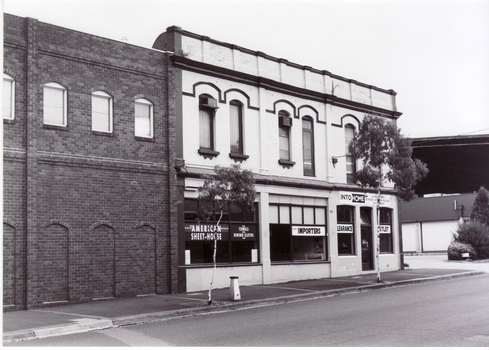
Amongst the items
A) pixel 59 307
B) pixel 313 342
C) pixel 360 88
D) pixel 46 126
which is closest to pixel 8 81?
pixel 46 126

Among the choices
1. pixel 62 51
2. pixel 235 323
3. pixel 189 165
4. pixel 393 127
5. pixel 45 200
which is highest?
pixel 62 51

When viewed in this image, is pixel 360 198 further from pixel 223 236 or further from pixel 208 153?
pixel 208 153

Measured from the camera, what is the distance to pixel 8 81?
55.1ft

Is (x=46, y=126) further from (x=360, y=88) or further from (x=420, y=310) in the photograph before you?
(x=360, y=88)

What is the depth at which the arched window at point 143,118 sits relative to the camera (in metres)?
19.8

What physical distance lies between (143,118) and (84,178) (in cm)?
300

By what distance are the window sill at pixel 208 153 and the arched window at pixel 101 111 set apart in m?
3.54

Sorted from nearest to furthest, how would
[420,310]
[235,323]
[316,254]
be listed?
[235,323], [420,310], [316,254]

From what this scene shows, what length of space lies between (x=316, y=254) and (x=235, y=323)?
12.7 metres

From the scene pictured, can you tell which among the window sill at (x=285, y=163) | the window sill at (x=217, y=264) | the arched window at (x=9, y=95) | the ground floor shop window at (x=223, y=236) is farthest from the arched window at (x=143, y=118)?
the window sill at (x=285, y=163)

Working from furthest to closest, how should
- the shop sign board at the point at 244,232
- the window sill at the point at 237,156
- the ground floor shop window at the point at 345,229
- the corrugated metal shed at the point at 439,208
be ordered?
1. the corrugated metal shed at the point at 439,208
2. the ground floor shop window at the point at 345,229
3. the window sill at the point at 237,156
4. the shop sign board at the point at 244,232

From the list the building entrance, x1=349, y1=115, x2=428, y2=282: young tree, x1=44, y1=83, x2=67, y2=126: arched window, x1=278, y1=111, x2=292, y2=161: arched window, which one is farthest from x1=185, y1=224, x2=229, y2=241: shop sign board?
the building entrance

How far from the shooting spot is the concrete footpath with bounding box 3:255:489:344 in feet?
43.0

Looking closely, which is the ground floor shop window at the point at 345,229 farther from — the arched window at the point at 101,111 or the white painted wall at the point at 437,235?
the white painted wall at the point at 437,235
